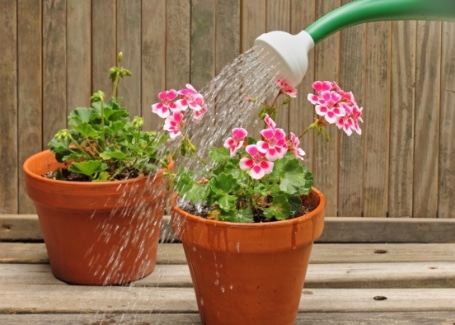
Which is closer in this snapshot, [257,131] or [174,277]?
[174,277]

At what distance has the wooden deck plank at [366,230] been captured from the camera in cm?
257

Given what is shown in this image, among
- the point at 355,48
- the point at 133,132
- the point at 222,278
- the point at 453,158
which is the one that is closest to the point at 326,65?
the point at 355,48

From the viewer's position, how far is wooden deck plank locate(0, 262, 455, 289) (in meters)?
2.29

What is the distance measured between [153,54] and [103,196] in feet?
1.83

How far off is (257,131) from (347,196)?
1.14ft

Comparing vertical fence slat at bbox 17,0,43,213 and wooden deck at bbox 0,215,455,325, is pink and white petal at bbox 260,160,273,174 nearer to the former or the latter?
wooden deck at bbox 0,215,455,325

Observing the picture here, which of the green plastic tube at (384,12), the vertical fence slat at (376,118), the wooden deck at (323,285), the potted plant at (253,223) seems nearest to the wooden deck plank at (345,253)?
the wooden deck at (323,285)

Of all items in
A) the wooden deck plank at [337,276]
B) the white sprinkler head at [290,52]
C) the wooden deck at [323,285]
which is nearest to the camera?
the white sprinkler head at [290,52]

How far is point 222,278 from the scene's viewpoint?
190 cm

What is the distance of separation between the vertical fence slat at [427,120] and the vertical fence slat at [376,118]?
0.10 meters

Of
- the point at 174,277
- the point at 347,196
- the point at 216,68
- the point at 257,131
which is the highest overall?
the point at 216,68

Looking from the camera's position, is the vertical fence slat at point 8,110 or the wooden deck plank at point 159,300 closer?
the wooden deck plank at point 159,300

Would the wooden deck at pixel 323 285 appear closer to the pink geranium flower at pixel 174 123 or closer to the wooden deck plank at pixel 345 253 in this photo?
the wooden deck plank at pixel 345 253

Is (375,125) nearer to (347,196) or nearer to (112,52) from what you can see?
(347,196)
